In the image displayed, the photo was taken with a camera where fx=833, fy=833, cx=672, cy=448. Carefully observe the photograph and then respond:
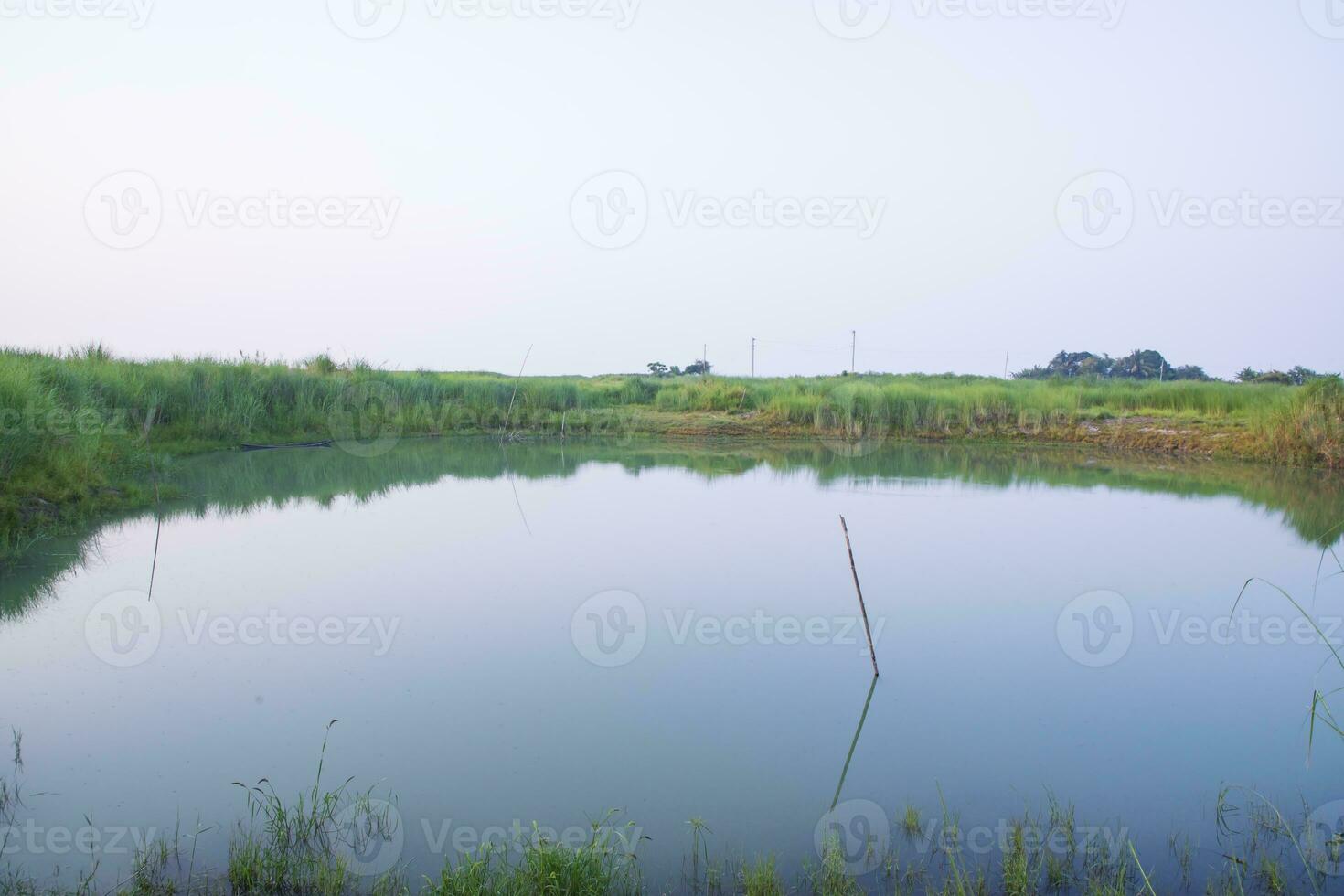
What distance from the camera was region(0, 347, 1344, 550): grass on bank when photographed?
6.62 m

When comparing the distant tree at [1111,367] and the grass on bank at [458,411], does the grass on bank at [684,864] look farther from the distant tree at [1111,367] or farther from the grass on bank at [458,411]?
the distant tree at [1111,367]

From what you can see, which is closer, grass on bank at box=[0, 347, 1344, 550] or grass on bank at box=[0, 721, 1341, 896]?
grass on bank at box=[0, 721, 1341, 896]

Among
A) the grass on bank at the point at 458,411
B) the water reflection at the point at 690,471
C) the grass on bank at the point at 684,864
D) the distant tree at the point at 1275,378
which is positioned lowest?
the grass on bank at the point at 684,864

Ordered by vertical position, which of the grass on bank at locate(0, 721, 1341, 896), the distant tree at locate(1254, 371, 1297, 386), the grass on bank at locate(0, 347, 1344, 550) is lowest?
the grass on bank at locate(0, 721, 1341, 896)

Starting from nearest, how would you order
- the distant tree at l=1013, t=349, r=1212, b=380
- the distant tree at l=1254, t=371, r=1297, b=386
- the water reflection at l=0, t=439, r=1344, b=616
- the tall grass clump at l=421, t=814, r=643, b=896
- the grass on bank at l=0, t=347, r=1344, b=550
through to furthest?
the tall grass clump at l=421, t=814, r=643, b=896 < the grass on bank at l=0, t=347, r=1344, b=550 < the water reflection at l=0, t=439, r=1344, b=616 < the distant tree at l=1254, t=371, r=1297, b=386 < the distant tree at l=1013, t=349, r=1212, b=380

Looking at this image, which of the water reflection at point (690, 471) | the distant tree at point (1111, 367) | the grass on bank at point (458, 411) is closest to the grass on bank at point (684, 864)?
the water reflection at point (690, 471)

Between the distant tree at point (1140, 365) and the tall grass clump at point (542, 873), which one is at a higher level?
the distant tree at point (1140, 365)

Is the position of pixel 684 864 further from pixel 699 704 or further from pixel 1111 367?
pixel 1111 367

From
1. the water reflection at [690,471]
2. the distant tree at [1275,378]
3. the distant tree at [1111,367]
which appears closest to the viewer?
the water reflection at [690,471]

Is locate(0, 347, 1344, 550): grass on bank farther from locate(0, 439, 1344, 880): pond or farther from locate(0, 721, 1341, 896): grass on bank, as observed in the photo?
locate(0, 721, 1341, 896): grass on bank

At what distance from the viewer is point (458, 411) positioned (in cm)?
1667

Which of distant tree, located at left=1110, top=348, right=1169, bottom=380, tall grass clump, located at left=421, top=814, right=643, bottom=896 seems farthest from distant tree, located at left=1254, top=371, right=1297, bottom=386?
tall grass clump, located at left=421, top=814, right=643, bottom=896

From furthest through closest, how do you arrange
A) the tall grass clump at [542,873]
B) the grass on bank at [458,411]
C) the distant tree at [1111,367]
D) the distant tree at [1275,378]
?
the distant tree at [1111,367], the distant tree at [1275,378], the grass on bank at [458,411], the tall grass clump at [542,873]

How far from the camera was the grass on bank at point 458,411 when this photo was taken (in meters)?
6.62
